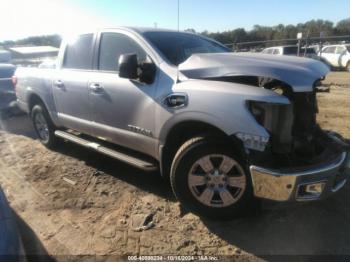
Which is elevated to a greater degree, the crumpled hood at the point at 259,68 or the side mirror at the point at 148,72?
the crumpled hood at the point at 259,68

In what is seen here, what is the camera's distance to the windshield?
397 cm

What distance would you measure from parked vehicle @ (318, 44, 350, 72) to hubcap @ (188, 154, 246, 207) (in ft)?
63.3

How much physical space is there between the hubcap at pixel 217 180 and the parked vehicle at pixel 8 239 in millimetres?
1615

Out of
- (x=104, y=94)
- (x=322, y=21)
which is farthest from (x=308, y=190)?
(x=322, y=21)

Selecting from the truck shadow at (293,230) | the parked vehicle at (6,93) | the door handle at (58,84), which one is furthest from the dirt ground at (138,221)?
the parked vehicle at (6,93)

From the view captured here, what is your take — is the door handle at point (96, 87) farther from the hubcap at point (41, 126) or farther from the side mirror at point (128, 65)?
the hubcap at point (41, 126)

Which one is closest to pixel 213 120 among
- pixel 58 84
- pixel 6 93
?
pixel 58 84

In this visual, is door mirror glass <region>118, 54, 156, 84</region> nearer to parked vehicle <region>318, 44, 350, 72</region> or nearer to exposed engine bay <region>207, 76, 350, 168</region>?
exposed engine bay <region>207, 76, 350, 168</region>

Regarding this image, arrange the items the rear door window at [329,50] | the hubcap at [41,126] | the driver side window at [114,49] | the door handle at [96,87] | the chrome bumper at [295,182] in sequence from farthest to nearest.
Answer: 1. the rear door window at [329,50]
2. the hubcap at [41,126]
3. the door handle at [96,87]
4. the driver side window at [114,49]
5. the chrome bumper at [295,182]

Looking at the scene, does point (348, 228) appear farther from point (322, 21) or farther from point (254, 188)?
point (322, 21)

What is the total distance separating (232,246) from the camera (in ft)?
10.4

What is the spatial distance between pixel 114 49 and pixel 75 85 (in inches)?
32.1

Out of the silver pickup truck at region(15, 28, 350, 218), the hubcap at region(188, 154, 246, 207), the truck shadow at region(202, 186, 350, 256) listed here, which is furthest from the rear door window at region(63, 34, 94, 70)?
the truck shadow at region(202, 186, 350, 256)

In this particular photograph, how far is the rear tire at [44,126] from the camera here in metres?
5.84
